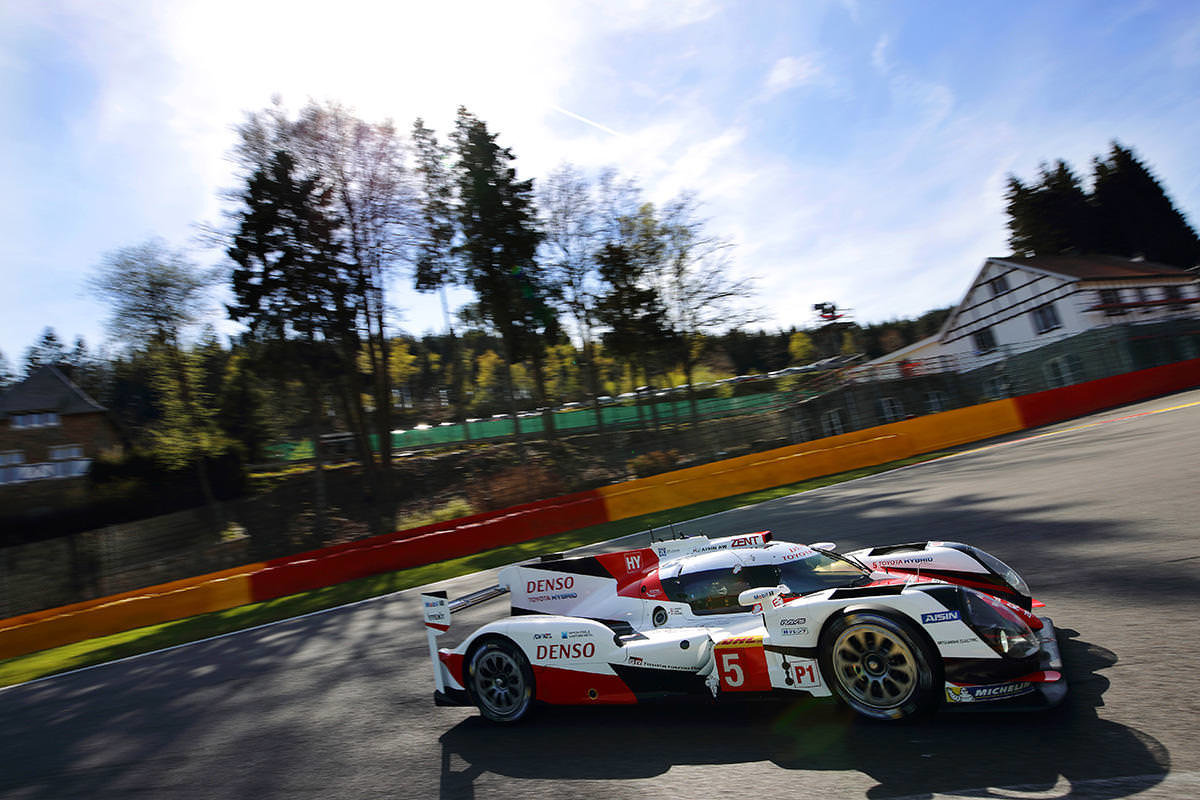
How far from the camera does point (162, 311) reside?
3080cm

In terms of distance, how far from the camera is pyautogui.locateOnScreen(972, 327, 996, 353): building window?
46.6 m

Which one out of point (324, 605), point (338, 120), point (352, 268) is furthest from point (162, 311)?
point (324, 605)

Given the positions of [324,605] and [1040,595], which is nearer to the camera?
[1040,595]

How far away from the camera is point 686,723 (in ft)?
15.8

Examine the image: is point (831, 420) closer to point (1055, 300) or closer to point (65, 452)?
point (1055, 300)

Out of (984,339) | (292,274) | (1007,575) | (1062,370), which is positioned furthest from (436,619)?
(984,339)

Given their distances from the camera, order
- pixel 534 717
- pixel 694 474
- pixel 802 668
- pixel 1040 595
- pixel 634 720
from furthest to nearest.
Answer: pixel 694 474, pixel 1040 595, pixel 534 717, pixel 634 720, pixel 802 668

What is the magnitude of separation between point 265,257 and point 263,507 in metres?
12.0

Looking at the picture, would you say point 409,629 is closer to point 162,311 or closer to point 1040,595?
point 1040,595

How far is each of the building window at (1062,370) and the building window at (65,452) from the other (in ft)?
162

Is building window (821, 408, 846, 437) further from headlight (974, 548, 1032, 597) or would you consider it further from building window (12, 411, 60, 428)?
building window (12, 411, 60, 428)

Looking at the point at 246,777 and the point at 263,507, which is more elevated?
the point at 263,507

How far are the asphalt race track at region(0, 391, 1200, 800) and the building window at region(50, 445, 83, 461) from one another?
35.9 meters

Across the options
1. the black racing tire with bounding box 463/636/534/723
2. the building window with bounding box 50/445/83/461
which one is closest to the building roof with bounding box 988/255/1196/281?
the black racing tire with bounding box 463/636/534/723
